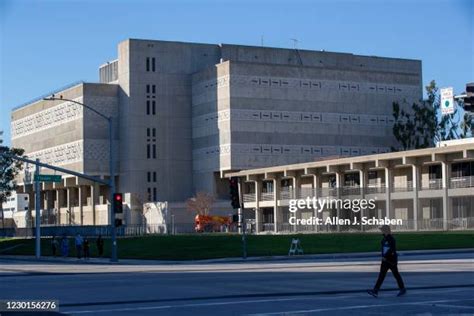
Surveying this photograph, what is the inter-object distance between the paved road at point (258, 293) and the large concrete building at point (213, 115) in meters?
77.0

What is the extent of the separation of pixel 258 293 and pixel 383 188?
221ft

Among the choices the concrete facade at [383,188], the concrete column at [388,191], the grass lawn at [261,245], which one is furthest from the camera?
the concrete column at [388,191]

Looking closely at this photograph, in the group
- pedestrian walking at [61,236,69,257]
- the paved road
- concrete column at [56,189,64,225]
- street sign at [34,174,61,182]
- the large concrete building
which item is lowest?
pedestrian walking at [61,236,69,257]

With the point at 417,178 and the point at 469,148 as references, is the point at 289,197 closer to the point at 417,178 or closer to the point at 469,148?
the point at 417,178

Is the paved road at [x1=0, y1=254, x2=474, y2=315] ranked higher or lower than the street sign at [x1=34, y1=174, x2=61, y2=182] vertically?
lower

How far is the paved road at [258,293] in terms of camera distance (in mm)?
19297

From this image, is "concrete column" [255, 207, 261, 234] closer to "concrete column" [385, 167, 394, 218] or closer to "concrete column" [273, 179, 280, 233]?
"concrete column" [273, 179, 280, 233]

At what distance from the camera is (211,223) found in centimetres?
10356

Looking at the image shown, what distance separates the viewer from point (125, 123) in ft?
379

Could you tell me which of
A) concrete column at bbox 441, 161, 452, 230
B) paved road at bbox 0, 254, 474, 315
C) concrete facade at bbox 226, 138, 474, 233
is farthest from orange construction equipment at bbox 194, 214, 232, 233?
paved road at bbox 0, 254, 474, 315

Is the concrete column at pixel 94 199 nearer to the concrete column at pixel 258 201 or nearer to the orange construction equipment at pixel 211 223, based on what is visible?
the orange construction equipment at pixel 211 223

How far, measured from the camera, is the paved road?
19.3 metres

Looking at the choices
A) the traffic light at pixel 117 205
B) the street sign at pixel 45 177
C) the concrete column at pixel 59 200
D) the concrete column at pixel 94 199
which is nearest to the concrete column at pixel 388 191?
the street sign at pixel 45 177

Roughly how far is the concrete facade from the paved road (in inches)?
1941
